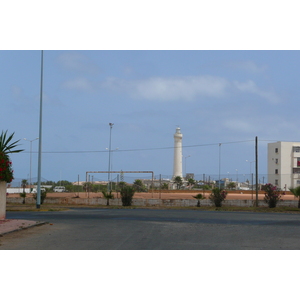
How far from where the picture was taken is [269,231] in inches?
597

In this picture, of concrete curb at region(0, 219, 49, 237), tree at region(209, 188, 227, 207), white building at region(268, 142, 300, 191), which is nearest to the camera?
concrete curb at region(0, 219, 49, 237)

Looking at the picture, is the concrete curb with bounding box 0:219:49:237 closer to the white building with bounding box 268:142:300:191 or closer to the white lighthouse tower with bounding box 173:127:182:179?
the white building with bounding box 268:142:300:191

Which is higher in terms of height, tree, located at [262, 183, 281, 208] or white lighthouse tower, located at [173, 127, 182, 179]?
white lighthouse tower, located at [173, 127, 182, 179]

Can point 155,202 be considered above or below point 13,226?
below

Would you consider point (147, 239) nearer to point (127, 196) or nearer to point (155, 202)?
point (127, 196)

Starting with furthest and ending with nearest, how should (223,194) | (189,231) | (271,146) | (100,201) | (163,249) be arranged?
1. (271,146)
2. (100,201)
3. (223,194)
4. (189,231)
5. (163,249)

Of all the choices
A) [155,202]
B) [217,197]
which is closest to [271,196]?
[217,197]

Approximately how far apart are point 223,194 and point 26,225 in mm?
22630

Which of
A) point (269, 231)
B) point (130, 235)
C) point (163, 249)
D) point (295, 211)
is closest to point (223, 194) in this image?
point (295, 211)

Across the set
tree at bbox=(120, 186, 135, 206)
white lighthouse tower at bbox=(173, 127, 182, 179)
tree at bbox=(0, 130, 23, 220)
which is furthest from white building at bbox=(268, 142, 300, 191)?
tree at bbox=(0, 130, 23, 220)

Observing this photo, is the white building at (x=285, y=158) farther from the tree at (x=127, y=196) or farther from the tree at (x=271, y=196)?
the tree at (x=127, y=196)

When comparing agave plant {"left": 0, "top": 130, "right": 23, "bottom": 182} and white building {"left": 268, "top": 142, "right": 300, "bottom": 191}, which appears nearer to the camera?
agave plant {"left": 0, "top": 130, "right": 23, "bottom": 182}

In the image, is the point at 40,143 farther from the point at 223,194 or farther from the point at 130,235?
the point at 130,235

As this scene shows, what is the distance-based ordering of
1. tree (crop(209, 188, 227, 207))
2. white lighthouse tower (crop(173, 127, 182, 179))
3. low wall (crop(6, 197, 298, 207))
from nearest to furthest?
tree (crop(209, 188, 227, 207)) < low wall (crop(6, 197, 298, 207)) < white lighthouse tower (crop(173, 127, 182, 179))
